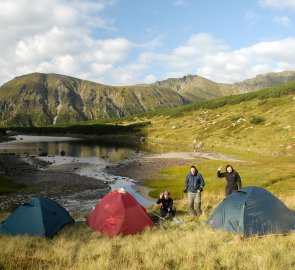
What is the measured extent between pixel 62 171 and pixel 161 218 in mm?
46480

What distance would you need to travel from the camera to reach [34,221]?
18.5m

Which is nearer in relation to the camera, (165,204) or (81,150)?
(165,204)

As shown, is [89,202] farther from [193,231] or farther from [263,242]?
[263,242]

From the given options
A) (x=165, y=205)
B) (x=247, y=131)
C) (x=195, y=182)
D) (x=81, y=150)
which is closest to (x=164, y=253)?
(x=195, y=182)

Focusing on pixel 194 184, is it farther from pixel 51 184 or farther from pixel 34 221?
pixel 51 184

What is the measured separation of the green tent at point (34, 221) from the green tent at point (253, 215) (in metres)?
9.39

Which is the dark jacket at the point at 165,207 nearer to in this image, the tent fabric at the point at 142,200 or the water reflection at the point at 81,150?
the tent fabric at the point at 142,200

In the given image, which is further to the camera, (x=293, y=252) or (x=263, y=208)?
(x=263, y=208)

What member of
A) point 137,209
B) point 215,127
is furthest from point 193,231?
point 215,127

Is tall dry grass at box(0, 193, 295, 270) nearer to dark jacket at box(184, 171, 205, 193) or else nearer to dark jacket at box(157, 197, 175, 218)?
dark jacket at box(184, 171, 205, 193)

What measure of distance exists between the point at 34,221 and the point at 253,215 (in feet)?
40.2

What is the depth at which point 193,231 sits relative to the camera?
17281 mm

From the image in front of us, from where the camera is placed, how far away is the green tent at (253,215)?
16.1 meters

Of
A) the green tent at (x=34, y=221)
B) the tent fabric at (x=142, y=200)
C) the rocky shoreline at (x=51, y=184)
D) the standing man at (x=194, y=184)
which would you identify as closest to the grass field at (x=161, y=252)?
the green tent at (x=34, y=221)
